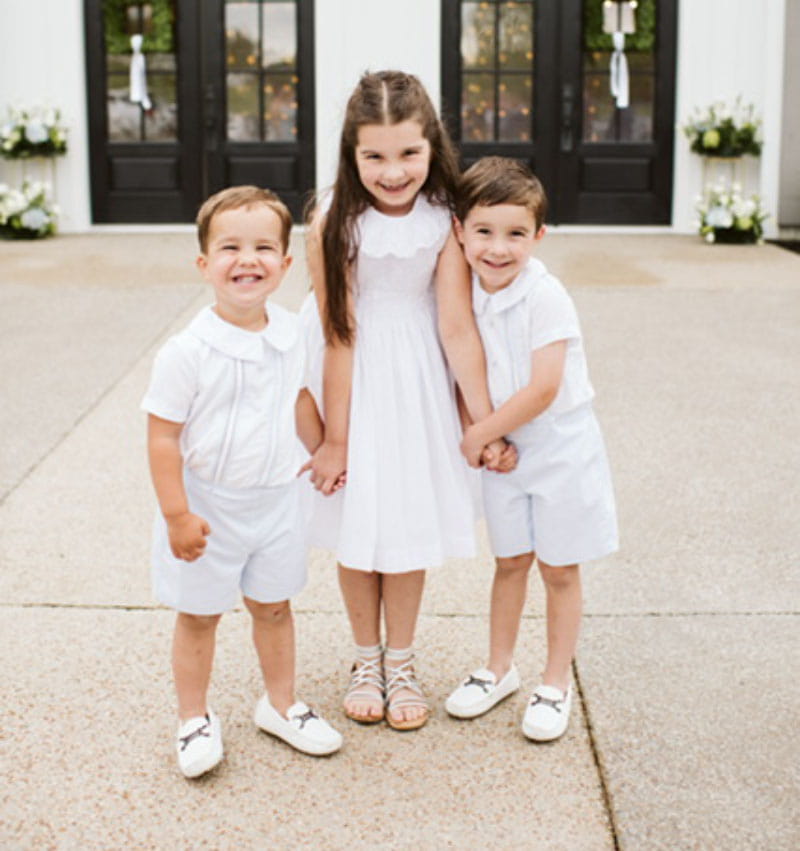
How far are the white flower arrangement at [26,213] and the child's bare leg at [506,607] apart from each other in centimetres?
870

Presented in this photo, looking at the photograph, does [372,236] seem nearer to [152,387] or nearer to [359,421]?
[359,421]

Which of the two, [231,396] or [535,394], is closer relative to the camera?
[231,396]

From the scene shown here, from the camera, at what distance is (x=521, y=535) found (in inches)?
106

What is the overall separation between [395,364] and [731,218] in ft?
27.1

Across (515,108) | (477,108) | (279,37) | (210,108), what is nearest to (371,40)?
(279,37)

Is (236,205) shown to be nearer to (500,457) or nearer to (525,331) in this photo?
(525,331)

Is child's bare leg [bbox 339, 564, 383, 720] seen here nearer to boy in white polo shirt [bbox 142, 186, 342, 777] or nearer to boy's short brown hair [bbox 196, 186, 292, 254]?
boy in white polo shirt [bbox 142, 186, 342, 777]

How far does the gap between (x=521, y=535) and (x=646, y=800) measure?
0.59 meters

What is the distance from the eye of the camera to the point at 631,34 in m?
11.0

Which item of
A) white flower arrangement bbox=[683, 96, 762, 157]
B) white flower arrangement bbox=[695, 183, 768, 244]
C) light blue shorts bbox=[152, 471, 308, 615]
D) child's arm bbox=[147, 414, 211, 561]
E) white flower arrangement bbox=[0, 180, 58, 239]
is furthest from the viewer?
white flower arrangement bbox=[683, 96, 762, 157]

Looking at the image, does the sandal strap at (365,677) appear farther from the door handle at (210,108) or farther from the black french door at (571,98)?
the door handle at (210,108)

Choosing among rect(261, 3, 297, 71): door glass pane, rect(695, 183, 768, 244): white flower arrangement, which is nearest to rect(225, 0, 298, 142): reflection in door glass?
rect(261, 3, 297, 71): door glass pane

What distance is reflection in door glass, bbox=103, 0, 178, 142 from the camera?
11156 millimetres

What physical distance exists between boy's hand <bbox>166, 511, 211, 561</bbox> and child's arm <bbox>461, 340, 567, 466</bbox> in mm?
625
